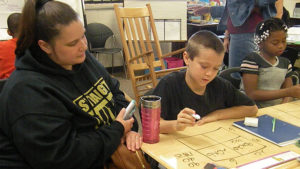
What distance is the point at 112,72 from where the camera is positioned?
188 inches

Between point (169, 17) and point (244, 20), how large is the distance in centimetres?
209

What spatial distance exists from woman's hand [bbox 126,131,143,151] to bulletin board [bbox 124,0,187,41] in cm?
304

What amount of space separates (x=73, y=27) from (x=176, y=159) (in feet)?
2.10

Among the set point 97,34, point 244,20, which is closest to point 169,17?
point 97,34

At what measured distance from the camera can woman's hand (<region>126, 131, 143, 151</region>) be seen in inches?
42.3

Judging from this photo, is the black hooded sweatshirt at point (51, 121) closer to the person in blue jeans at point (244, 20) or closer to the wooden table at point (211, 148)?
the wooden table at point (211, 148)

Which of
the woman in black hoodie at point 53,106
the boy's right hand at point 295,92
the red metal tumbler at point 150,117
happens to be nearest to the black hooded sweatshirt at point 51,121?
the woman in black hoodie at point 53,106

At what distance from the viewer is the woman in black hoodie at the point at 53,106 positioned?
946mm

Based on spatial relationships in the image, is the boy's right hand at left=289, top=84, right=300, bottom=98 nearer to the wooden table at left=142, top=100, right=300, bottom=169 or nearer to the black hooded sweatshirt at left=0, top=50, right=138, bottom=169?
the wooden table at left=142, top=100, right=300, bottom=169

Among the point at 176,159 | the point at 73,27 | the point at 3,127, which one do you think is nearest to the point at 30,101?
the point at 3,127

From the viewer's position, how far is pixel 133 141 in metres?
1.11

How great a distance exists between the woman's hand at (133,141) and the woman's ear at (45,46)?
483mm

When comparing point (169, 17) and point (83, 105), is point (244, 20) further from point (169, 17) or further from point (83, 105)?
point (169, 17)

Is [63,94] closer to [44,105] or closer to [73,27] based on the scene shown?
[44,105]
